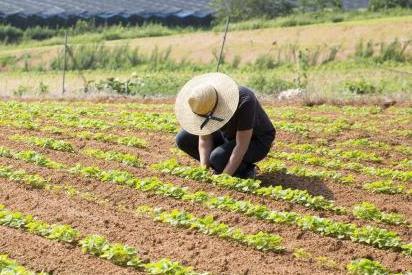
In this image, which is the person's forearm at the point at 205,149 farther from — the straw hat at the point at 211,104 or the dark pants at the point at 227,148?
the straw hat at the point at 211,104

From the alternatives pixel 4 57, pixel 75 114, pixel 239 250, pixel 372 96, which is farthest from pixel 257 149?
pixel 4 57

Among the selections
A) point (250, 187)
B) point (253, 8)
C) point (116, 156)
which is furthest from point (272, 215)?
point (253, 8)

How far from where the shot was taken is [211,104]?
7.12m

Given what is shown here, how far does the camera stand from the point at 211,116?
7172mm

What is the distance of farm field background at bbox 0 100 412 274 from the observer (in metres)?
5.30

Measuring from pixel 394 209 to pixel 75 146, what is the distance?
163 inches

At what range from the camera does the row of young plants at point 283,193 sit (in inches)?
251

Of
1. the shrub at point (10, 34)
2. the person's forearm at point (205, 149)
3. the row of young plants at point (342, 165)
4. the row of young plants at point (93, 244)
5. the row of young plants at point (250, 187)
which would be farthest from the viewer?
the shrub at point (10, 34)

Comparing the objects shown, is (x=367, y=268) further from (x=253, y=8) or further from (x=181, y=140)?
(x=253, y=8)

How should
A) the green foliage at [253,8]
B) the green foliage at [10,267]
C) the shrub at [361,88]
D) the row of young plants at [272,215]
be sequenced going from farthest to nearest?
the green foliage at [253,8]
the shrub at [361,88]
the row of young plants at [272,215]
the green foliage at [10,267]

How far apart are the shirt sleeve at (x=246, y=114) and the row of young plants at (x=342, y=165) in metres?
1.76

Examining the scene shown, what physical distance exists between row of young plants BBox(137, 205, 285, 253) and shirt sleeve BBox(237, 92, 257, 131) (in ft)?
3.73

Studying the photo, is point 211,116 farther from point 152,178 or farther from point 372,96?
point 372,96

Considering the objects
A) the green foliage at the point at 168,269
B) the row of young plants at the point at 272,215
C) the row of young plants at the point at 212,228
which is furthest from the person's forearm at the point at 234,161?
the green foliage at the point at 168,269
